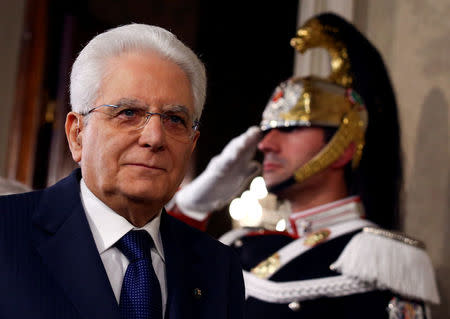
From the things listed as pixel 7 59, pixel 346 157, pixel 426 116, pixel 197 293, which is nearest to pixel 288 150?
pixel 346 157

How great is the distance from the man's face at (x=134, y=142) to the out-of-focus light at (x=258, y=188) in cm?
182

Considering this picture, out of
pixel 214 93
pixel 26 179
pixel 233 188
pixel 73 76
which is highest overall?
pixel 73 76

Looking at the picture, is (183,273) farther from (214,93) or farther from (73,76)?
(214,93)

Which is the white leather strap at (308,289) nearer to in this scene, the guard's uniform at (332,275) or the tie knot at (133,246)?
the guard's uniform at (332,275)

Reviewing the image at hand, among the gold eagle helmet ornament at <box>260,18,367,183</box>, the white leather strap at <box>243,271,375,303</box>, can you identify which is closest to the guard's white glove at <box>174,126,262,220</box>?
the gold eagle helmet ornament at <box>260,18,367,183</box>

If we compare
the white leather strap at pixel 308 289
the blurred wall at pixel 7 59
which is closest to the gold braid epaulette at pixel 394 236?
the white leather strap at pixel 308 289

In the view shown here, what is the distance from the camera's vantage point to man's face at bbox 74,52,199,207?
3.06 feet

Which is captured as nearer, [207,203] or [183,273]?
[183,273]

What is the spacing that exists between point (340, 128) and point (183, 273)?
90 centimetres

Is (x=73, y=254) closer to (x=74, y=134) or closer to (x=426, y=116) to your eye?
(x=74, y=134)

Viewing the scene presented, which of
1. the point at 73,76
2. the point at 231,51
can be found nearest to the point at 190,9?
the point at 231,51

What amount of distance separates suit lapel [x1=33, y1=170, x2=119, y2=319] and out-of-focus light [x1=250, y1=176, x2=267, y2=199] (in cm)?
184

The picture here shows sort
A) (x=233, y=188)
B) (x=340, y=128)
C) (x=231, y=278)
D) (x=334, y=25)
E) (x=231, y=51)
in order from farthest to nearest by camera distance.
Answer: (x=231, y=51), (x=233, y=188), (x=334, y=25), (x=340, y=128), (x=231, y=278)

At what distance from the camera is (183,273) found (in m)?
1.01
